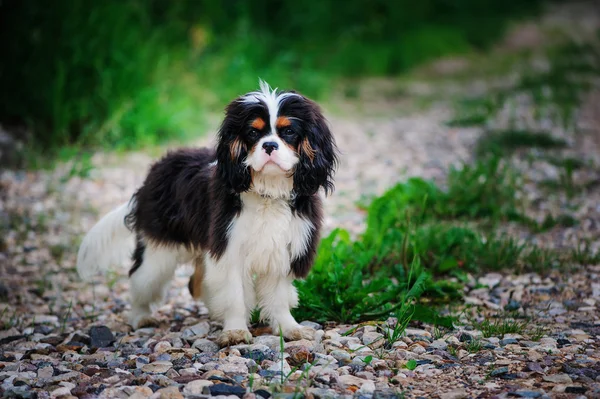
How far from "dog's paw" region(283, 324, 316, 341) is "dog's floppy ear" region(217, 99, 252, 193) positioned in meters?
0.76

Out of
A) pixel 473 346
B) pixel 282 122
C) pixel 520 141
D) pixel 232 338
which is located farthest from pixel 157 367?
pixel 520 141

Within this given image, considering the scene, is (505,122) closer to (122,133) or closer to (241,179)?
(122,133)

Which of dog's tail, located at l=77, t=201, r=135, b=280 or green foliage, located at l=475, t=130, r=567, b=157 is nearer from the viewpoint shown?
dog's tail, located at l=77, t=201, r=135, b=280

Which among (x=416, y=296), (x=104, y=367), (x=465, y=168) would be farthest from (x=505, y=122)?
(x=104, y=367)

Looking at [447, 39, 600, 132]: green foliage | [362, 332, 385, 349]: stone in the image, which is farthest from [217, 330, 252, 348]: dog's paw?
[447, 39, 600, 132]: green foliage

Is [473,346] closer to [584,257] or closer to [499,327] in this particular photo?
[499,327]

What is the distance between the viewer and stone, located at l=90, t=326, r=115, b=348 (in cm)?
383

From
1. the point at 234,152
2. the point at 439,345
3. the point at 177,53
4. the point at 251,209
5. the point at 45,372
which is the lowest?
the point at 45,372

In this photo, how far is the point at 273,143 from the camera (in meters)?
3.37

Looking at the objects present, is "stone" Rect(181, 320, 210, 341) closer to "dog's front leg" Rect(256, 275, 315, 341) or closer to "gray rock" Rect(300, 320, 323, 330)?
"dog's front leg" Rect(256, 275, 315, 341)

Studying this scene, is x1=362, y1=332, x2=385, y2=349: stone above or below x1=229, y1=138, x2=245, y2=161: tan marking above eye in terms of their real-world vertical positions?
below

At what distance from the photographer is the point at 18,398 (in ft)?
9.77

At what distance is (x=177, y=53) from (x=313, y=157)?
7.75m

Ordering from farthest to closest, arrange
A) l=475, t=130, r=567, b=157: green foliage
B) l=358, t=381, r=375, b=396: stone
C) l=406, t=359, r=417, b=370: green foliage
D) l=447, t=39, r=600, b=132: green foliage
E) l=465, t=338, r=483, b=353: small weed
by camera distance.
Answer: l=447, t=39, r=600, b=132: green foliage
l=475, t=130, r=567, b=157: green foliage
l=465, t=338, r=483, b=353: small weed
l=406, t=359, r=417, b=370: green foliage
l=358, t=381, r=375, b=396: stone
